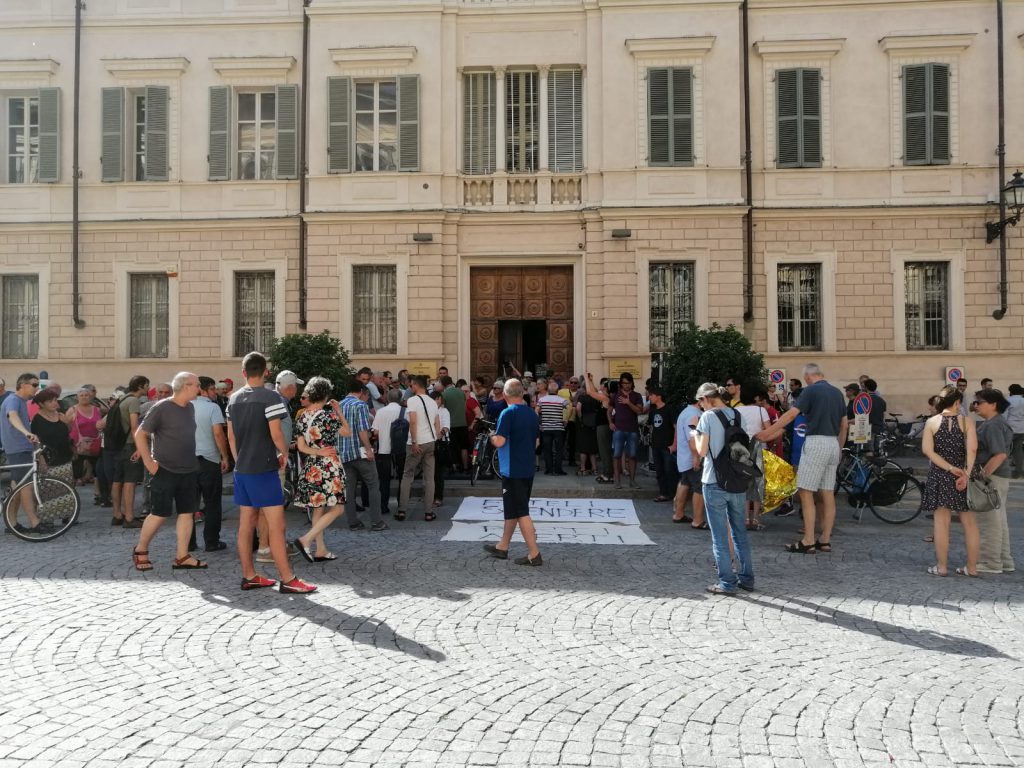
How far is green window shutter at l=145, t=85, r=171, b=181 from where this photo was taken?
1898 centimetres

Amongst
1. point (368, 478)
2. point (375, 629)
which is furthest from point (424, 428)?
point (375, 629)

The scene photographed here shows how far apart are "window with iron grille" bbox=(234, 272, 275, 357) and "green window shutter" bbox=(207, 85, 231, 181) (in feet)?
8.00

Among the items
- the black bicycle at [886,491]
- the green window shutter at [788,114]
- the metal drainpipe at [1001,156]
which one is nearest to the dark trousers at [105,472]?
the black bicycle at [886,491]

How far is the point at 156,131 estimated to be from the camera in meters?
19.0

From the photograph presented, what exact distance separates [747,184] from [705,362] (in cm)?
672

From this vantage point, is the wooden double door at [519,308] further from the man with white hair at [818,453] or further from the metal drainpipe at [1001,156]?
the man with white hair at [818,453]

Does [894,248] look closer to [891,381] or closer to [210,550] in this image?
[891,381]

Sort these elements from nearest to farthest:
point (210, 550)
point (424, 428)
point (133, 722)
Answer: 1. point (133, 722)
2. point (210, 550)
3. point (424, 428)

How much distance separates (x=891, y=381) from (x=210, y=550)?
15243 mm

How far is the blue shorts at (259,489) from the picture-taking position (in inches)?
266

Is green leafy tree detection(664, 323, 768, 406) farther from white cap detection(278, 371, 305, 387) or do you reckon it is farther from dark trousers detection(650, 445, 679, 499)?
white cap detection(278, 371, 305, 387)

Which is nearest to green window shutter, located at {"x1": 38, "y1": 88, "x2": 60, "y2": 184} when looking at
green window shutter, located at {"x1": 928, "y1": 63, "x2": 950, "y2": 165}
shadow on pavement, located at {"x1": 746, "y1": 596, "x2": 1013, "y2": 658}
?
shadow on pavement, located at {"x1": 746, "y1": 596, "x2": 1013, "y2": 658}

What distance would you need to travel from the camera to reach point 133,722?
13.4ft

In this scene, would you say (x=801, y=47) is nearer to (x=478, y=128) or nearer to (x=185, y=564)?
(x=478, y=128)
